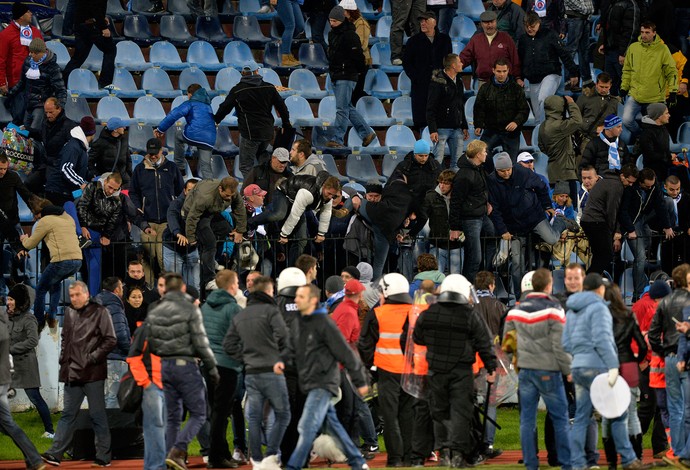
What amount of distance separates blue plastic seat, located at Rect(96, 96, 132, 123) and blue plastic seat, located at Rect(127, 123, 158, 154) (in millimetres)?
175

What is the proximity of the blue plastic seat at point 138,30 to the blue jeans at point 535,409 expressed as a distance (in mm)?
11814

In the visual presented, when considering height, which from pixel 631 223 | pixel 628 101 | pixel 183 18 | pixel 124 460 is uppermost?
pixel 183 18

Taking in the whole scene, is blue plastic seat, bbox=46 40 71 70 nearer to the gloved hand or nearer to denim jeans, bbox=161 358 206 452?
denim jeans, bbox=161 358 206 452

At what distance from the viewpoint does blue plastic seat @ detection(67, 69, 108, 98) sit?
2309 cm

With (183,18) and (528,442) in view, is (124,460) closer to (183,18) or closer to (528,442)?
(528,442)

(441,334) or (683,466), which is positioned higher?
(441,334)

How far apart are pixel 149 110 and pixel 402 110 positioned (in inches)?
151

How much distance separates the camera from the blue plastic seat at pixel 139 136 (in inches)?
880

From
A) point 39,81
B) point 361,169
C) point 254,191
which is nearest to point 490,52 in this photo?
point 361,169

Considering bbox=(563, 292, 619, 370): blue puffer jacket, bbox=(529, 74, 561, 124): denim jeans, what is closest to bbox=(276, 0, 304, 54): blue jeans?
→ bbox=(529, 74, 561, 124): denim jeans

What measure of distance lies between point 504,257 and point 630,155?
4.06 m

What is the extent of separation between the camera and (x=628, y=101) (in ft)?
75.5

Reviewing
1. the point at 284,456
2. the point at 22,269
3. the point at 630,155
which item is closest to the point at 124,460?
the point at 284,456

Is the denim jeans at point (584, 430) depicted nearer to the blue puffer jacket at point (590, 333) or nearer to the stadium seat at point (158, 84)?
the blue puffer jacket at point (590, 333)
